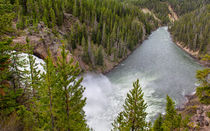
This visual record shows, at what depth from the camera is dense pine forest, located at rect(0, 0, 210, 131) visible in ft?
38.4

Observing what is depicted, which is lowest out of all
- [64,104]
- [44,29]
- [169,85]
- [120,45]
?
[64,104]

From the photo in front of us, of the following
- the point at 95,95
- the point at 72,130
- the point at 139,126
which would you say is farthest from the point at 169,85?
the point at 72,130

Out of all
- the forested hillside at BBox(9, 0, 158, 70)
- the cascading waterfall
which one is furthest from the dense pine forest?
the cascading waterfall

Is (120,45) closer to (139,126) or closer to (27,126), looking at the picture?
(139,126)

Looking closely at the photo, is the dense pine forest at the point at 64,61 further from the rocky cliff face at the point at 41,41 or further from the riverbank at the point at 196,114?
the riverbank at the point at 196,114

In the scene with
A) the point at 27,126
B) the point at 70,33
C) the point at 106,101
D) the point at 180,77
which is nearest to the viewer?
the point at 27,126

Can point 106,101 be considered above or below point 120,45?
below

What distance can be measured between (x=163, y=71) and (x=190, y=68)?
11.4m

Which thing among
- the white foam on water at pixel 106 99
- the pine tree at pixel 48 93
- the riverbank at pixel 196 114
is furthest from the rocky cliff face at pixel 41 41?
the riverbank at pixel 196 114

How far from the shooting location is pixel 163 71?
50.1 m

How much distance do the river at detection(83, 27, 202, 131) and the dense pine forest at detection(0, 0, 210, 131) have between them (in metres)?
2.80

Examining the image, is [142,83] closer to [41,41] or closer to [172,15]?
[41,41]

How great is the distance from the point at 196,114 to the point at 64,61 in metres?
27.8

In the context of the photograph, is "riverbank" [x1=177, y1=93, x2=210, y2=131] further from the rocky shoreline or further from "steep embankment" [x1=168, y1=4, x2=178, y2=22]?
"steep embankment" [x1=168, y1=4, x2=178, y2=22]
